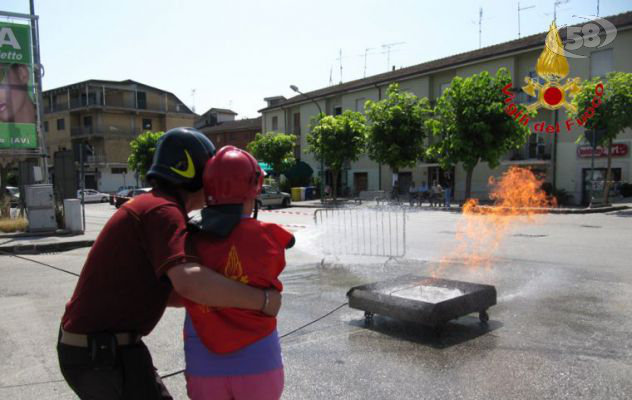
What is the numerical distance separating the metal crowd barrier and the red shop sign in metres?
17.1

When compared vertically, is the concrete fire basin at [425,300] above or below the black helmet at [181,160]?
below

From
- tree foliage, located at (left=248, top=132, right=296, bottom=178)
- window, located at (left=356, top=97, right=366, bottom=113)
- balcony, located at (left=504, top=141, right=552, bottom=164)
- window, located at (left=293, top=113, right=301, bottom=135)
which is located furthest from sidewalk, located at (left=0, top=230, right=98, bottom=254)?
window, located at (left=293, top=113, right=301, bottom=135)

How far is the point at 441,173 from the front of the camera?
34.5 m

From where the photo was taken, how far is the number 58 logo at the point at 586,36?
2538 centimetres

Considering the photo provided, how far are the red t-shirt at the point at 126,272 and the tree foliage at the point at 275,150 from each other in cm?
3867

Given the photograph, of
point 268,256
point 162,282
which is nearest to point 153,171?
point 162,282

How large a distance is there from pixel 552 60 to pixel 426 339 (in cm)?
2638

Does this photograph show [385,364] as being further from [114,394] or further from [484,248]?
[484,248]

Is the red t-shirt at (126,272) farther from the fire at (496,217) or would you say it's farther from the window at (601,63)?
the window at (601,63)

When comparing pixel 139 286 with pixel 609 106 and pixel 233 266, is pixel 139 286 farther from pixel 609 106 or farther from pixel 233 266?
pixel 609 106

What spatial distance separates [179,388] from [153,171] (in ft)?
8.35

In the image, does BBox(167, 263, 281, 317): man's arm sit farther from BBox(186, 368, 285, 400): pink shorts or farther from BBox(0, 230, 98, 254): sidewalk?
BBox(0, 230, 98, 254): sidewalk

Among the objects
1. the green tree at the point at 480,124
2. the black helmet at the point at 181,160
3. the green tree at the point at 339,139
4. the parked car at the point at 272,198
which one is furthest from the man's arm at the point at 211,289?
the green tree at the point at 339,139

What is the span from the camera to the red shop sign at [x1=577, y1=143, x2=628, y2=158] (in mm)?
24984
